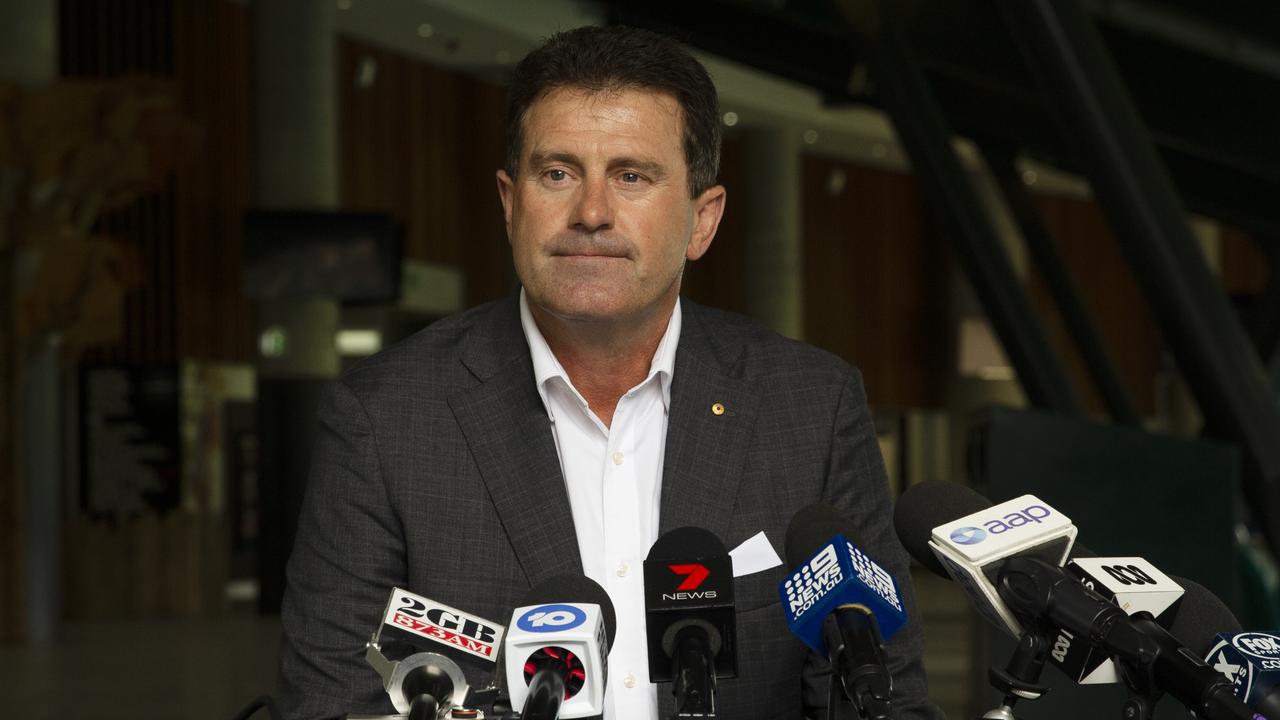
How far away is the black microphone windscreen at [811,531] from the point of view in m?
1.23

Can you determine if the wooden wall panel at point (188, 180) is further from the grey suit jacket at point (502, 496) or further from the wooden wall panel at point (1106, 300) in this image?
the wooden wall panel at point (1106, 300)

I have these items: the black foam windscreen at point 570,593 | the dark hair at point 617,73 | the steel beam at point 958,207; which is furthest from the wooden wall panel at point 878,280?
the black foam windscreen at point 570,593

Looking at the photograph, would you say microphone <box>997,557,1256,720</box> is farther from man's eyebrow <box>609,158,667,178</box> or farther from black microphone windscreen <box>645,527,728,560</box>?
man's eyebrow <box>609,158,667,178</box>

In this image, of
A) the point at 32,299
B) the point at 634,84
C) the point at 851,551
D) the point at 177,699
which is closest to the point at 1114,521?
the point at 634,84

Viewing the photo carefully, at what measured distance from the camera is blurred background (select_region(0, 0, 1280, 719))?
4367 millimetres

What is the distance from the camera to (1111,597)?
1.14 metres

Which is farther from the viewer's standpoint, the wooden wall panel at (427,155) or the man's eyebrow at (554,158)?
the wooden wall panel at (427,155)

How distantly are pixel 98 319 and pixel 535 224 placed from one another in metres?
8.01

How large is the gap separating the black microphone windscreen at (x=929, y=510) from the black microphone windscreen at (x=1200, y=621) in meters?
0.18

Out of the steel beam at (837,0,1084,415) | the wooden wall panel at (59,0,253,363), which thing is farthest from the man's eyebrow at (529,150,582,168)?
the wooden wall panel at (59,0,253,363)

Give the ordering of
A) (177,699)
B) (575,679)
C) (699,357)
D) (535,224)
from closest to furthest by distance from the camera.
→ (575,679) < (535,224) < (699,357) < (177,699)

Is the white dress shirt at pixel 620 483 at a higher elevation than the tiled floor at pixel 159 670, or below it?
higher

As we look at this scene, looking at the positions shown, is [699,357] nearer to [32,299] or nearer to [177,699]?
[177,699]

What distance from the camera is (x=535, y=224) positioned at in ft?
6.19
